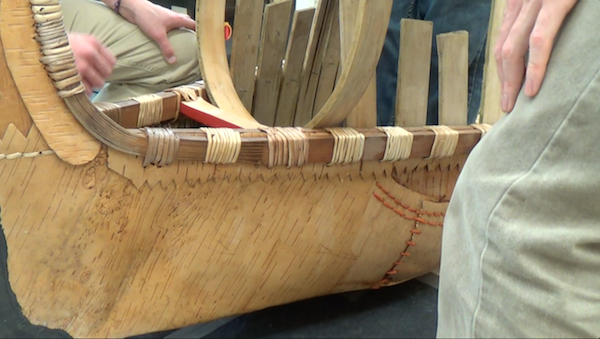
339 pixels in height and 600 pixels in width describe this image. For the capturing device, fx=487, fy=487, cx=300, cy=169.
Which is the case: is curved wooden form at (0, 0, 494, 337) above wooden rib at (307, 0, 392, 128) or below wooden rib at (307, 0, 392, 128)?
below

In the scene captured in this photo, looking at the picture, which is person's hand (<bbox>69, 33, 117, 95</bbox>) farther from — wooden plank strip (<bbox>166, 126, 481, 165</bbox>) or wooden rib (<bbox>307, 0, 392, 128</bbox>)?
wooden rib (<bbox>307, 0, 392, 128</bbox>)

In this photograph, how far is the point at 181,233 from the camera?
592mm

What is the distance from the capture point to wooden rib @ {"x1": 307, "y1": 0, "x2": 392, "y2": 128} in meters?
0.56

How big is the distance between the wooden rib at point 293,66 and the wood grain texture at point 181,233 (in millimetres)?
309

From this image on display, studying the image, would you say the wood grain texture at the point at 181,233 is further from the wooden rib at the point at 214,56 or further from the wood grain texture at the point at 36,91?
the wooden rib at the point at 214,56

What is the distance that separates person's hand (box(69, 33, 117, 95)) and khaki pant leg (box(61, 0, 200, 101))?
18 centimetres

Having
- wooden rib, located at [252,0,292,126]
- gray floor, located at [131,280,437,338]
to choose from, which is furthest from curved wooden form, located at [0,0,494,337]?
wooden rib, located at [252,0,292,126]

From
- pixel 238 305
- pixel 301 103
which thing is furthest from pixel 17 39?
pixel 301 103

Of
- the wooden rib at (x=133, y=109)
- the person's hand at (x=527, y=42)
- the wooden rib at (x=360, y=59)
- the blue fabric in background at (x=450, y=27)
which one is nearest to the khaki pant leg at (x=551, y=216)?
the person's hand at (x=527, y=42)

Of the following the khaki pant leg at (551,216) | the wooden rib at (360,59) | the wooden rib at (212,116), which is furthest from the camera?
the wooden rib at (212,116)

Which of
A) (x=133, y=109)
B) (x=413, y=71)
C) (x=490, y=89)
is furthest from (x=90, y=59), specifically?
(x=490, y=89)

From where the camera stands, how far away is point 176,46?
2.89 feet

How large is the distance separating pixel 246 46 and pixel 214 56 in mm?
88

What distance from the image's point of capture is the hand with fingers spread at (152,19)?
0.81 metres
